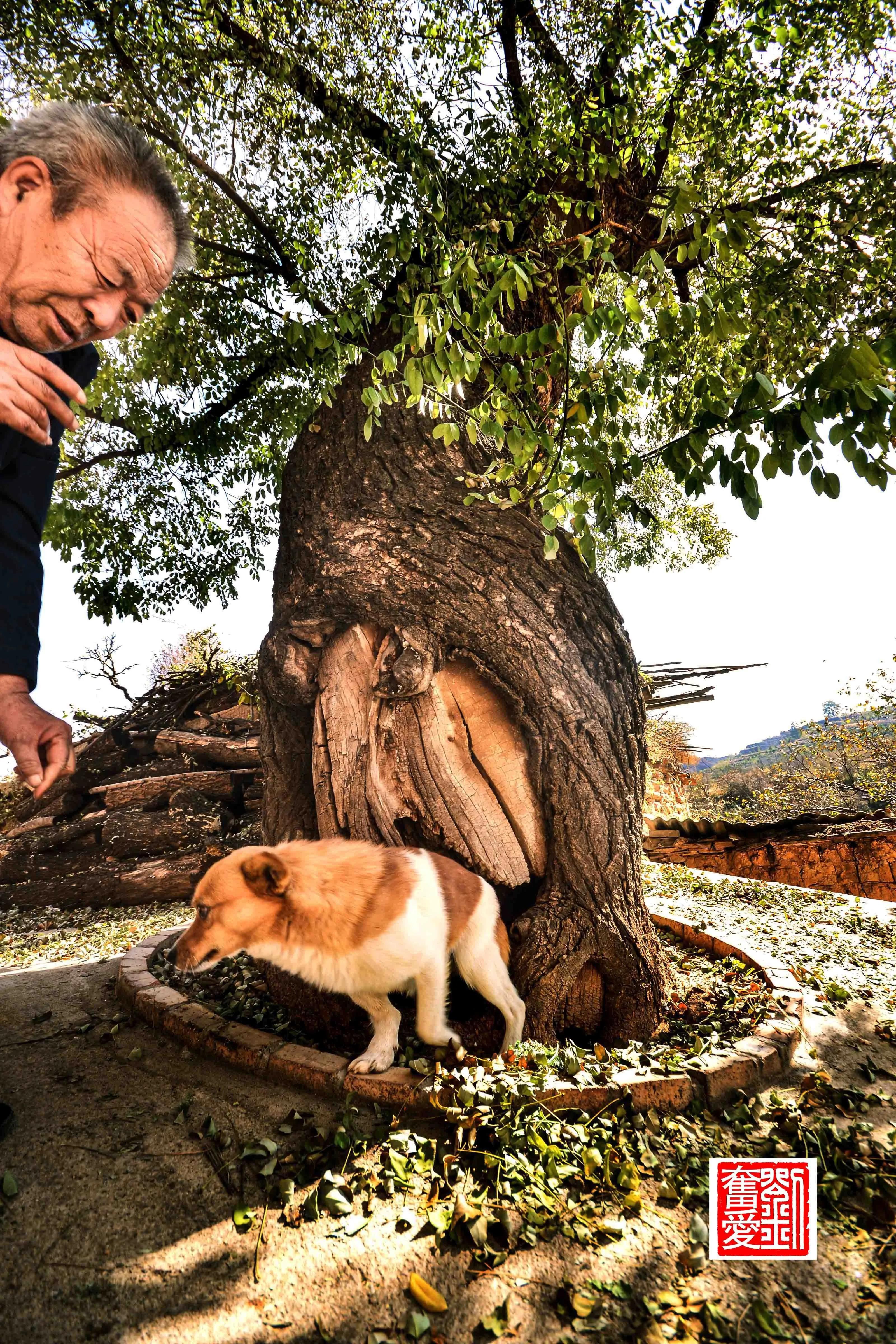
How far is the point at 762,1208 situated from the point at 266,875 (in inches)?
74.7

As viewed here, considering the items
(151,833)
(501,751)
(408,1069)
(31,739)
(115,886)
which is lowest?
(115,886)

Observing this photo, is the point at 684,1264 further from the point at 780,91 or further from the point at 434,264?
the point at 780,91

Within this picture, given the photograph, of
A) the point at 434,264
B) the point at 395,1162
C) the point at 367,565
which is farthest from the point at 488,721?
the point at 434,264

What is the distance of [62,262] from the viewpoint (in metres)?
1.69

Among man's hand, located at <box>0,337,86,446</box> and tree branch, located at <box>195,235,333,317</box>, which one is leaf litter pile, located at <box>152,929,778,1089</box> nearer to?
man's hand, located at <box>0,337,86,446</box>

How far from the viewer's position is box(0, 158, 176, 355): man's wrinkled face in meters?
1.67

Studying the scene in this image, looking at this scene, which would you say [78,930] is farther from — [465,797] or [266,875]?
[465,797]

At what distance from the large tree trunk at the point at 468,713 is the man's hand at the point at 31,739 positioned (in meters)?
1.29

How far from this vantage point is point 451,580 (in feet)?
10.1

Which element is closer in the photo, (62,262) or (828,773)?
(62,262)

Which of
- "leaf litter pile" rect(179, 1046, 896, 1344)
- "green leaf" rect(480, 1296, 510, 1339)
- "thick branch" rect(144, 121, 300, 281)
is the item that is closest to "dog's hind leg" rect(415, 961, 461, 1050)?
"leaf litter pile" rect(179, 1046, 896, 1344)

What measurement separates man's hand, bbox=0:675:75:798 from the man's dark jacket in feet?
0.24

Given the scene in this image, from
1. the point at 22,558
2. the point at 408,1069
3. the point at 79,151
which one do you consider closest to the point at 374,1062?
the point at 408,1069

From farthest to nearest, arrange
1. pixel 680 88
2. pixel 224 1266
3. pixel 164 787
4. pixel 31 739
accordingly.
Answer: pixel 164 787, pixel 680 88, pixel 31 739, pixel 224 1266
